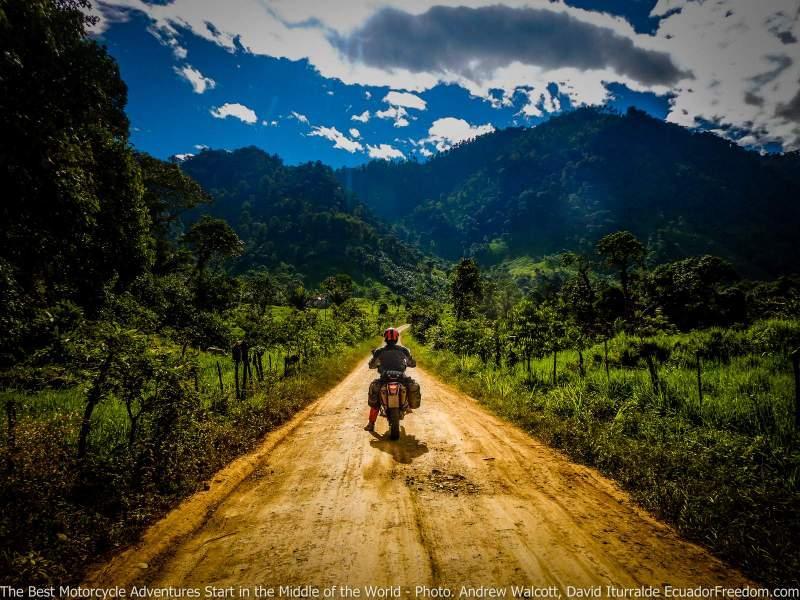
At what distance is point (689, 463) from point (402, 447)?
4525 millimetres

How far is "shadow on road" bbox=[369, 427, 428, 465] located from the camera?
665cm

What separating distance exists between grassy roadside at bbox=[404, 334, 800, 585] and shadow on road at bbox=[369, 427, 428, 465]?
2657 millimetres

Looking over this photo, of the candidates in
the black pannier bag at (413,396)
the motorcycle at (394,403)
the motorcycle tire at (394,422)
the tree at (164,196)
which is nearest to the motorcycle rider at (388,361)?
the black pannier bag at (413,396)

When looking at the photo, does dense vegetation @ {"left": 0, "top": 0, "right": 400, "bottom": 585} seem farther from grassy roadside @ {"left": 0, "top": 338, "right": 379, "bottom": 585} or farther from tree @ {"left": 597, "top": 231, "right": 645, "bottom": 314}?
tree @ {"left": 597, "top": 231, "right": 645, "bottom": 314}

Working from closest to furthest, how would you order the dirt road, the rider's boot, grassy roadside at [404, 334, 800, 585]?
1. the dirt road
2. grassy roadside at [404, 334, 800, 585]
3. the rider's boot

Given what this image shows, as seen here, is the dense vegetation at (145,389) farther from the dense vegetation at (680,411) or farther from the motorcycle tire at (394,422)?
the motorcycle tire at (394,422)

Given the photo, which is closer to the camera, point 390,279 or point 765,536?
point 765,536

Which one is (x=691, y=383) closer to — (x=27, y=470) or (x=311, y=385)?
(x=311, y=385)

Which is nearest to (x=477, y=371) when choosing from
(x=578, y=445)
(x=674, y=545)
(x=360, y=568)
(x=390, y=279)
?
(x=578, y=445)

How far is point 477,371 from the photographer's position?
17.0 m

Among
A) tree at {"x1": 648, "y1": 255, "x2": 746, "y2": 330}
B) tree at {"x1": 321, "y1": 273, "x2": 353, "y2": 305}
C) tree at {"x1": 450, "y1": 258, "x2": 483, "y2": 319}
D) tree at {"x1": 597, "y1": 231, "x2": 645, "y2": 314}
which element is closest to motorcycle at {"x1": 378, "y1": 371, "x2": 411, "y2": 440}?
tree at {"x1": 648, "y1": 255, "x2": 746, "y2": 330}

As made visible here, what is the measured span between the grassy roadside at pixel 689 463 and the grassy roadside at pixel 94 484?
609 cm

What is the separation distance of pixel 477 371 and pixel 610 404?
26.2 feet

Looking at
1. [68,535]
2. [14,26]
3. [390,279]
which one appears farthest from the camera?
[390,279]
